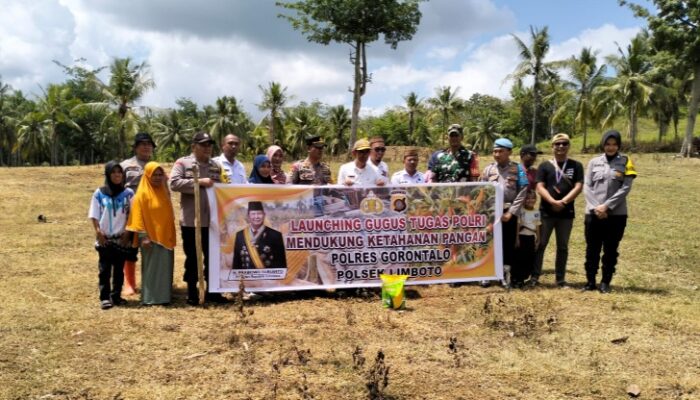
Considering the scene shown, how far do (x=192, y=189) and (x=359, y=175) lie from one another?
1.83 meters

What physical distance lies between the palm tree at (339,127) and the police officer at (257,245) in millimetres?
41614

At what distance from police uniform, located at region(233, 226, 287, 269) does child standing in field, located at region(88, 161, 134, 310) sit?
1.15 m

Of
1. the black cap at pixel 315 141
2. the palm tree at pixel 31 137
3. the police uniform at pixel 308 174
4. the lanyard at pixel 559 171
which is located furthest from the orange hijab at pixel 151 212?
the palm tree at pixel 31 137

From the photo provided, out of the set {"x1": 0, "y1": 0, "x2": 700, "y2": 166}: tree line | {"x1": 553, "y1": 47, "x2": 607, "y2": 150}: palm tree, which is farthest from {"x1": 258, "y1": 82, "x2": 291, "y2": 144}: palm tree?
{"x1": 553, "y1": 47, "x2": 607, "y2": 150}: palm tree

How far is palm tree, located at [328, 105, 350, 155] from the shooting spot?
47406 millimetres

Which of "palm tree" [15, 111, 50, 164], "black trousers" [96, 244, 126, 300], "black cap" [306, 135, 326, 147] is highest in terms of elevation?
"palm tree" [15, 111, 50, 164]

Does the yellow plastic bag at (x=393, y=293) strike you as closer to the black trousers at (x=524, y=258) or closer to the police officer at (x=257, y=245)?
the police officer at (x=257, y=245)

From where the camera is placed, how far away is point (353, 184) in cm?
583

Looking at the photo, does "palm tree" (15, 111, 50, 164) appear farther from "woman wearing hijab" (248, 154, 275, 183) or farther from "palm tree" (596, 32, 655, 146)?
"woman wearing hijab" (248, 154, 275, 183)

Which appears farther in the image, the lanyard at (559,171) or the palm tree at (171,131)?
the palm tree at (171,131)

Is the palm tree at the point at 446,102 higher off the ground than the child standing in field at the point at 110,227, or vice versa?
the palm tree at the point at 446,102

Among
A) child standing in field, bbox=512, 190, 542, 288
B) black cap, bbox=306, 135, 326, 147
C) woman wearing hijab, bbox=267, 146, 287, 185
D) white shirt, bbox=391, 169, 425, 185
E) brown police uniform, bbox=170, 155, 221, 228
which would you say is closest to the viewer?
brown police uniform, bbox=170, 155, 221, 228

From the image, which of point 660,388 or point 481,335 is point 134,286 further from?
point 660,388

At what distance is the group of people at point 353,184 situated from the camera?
530 cm
